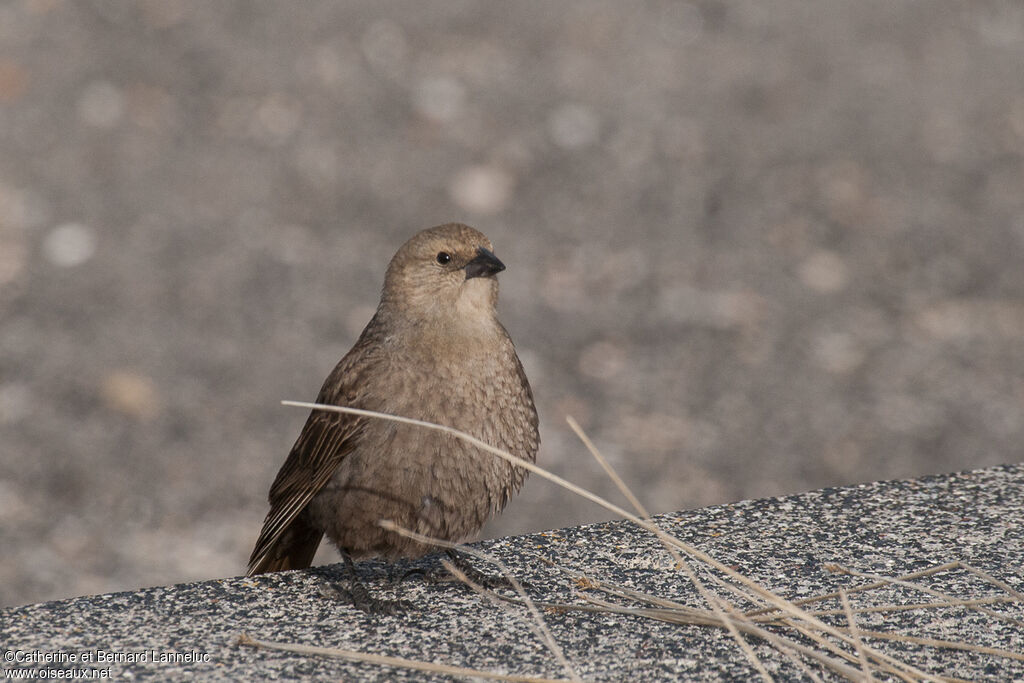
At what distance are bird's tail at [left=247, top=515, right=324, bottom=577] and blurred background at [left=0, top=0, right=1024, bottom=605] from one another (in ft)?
8.89

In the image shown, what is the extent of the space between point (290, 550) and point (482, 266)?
0.90 metres

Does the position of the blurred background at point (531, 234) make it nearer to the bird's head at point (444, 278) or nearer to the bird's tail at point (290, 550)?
the bird's tail at point (290, 550)

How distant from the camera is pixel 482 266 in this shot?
355cm

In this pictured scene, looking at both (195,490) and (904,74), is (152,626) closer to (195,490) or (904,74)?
(195,490)

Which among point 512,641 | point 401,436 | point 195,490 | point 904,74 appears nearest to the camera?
point 512,641

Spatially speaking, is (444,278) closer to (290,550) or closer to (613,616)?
(290,550)

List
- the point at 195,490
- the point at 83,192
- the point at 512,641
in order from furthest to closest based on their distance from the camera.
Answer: the point at 83,192 → the point at 195,490 → the point at 512,641

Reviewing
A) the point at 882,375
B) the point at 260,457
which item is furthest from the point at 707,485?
the point at 260,457

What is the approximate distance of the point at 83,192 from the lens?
8.22m

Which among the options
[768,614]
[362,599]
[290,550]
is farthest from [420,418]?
[768,614]

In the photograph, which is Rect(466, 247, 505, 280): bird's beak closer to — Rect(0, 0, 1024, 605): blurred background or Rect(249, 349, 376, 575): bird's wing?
Rect(249, 349, 376, 575): bird's wing

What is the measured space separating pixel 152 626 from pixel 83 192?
5.97 meters

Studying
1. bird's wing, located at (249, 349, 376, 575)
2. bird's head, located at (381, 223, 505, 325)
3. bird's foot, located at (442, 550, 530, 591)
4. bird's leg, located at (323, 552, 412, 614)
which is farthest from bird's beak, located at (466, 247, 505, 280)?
bird's leg, located at (323, 552, 412, 614)

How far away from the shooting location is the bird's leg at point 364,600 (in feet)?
9.34
